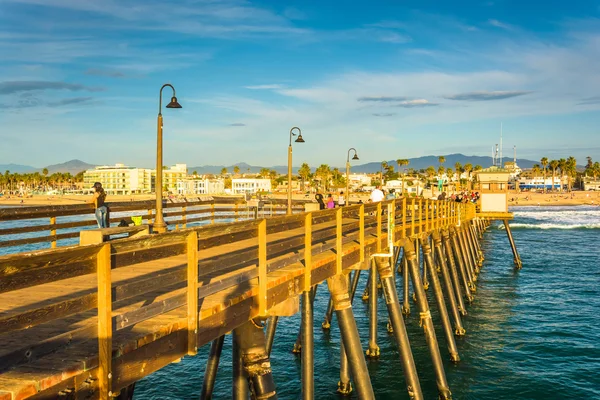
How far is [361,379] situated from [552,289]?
24854 millimetres

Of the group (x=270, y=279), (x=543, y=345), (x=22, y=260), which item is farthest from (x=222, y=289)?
(x=543, y=345)

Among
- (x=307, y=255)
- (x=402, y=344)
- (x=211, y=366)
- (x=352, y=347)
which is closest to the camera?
(x=307, y=255)

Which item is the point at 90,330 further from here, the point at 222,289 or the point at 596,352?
the point at 596,352

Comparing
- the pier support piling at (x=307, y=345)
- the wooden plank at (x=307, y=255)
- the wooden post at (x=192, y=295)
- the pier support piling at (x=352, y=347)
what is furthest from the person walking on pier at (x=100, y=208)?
the wooden post at (x=192, y=295)

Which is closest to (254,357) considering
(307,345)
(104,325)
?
(104,325)

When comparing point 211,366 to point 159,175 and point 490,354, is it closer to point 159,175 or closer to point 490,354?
point 159,175

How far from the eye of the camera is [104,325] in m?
4.10

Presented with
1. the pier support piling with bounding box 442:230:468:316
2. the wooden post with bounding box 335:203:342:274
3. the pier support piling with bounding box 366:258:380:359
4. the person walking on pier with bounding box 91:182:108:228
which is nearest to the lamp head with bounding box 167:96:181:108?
the person walking on pier with bounding box 91:182:108:228

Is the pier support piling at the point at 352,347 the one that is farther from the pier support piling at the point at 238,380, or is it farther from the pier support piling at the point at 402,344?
the pier support piling at the point at 402,344

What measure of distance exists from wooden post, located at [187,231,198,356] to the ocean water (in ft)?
34.8

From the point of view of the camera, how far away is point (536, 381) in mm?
16734

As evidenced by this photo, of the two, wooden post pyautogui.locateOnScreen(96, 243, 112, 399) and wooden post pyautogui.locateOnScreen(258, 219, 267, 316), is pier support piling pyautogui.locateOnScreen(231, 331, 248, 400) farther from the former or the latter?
wooden post pyautogui.locateOnScreen(96, 243, 112, 399)

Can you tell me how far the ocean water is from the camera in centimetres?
1584

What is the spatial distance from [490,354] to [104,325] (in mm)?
17421
